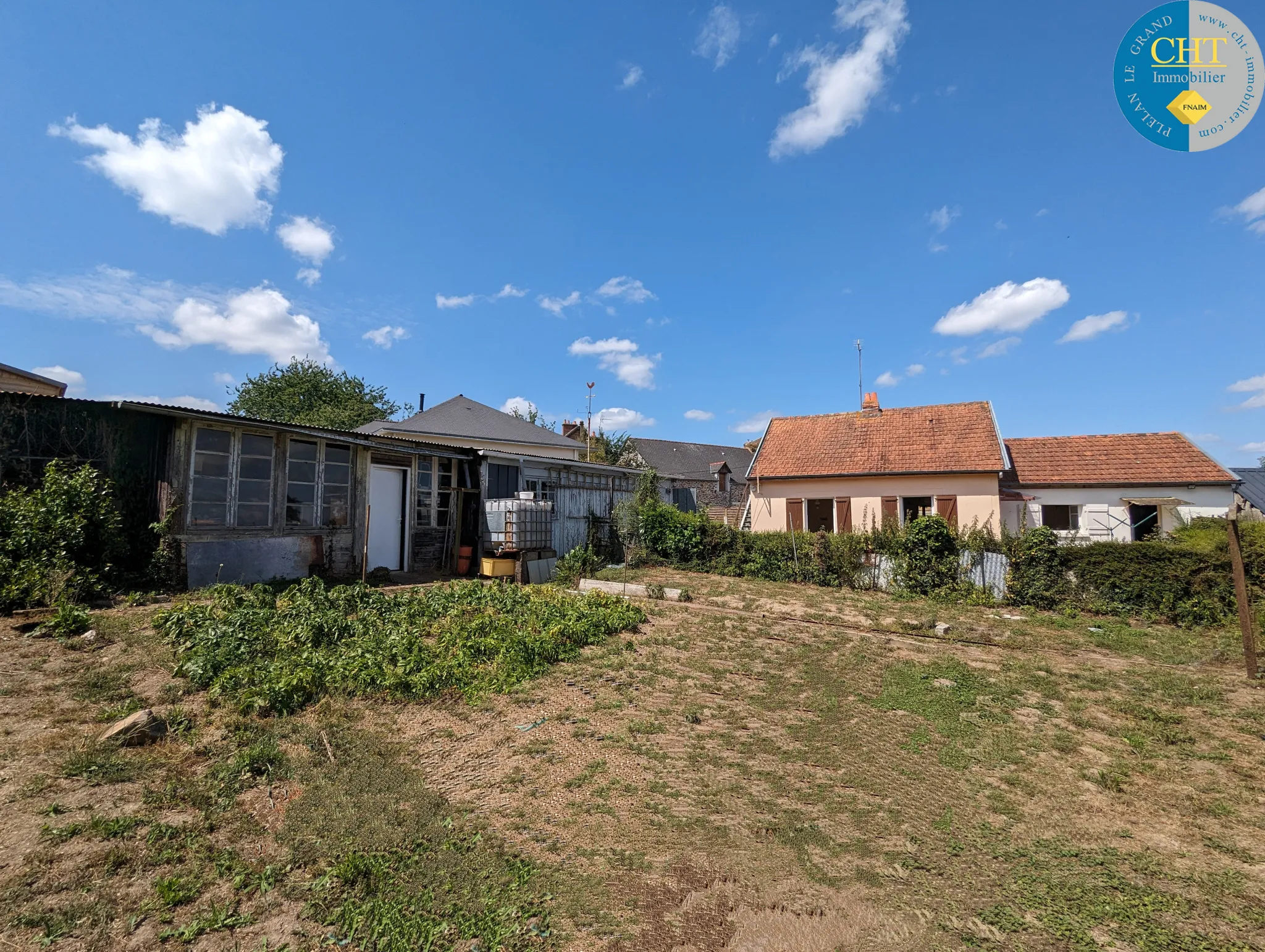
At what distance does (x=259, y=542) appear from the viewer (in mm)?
11117

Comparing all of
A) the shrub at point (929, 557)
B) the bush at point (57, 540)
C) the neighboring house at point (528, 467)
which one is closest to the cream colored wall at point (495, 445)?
the neighboring house at point (528, 467)

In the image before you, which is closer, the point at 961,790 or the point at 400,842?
the point at 400,842

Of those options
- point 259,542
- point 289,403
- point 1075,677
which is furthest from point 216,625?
point 289,403

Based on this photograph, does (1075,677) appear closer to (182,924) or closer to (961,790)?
(961,790)

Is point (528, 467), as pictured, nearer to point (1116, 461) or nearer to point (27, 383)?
point (27, 383)

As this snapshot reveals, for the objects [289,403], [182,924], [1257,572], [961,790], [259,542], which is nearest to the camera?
[182,924]

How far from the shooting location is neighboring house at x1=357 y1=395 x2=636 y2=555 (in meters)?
15.4

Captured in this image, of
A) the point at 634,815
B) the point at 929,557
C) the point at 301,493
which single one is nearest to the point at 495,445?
the point at 301,493

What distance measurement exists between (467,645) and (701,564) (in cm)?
1025

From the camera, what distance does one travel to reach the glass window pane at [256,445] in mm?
11117

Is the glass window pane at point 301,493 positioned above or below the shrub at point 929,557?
above

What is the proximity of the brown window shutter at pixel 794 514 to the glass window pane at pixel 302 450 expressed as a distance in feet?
51.5

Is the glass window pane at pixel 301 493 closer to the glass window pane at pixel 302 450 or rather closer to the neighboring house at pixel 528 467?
the glass window pane at pixel 302 450

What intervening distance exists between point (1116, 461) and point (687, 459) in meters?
25.9
